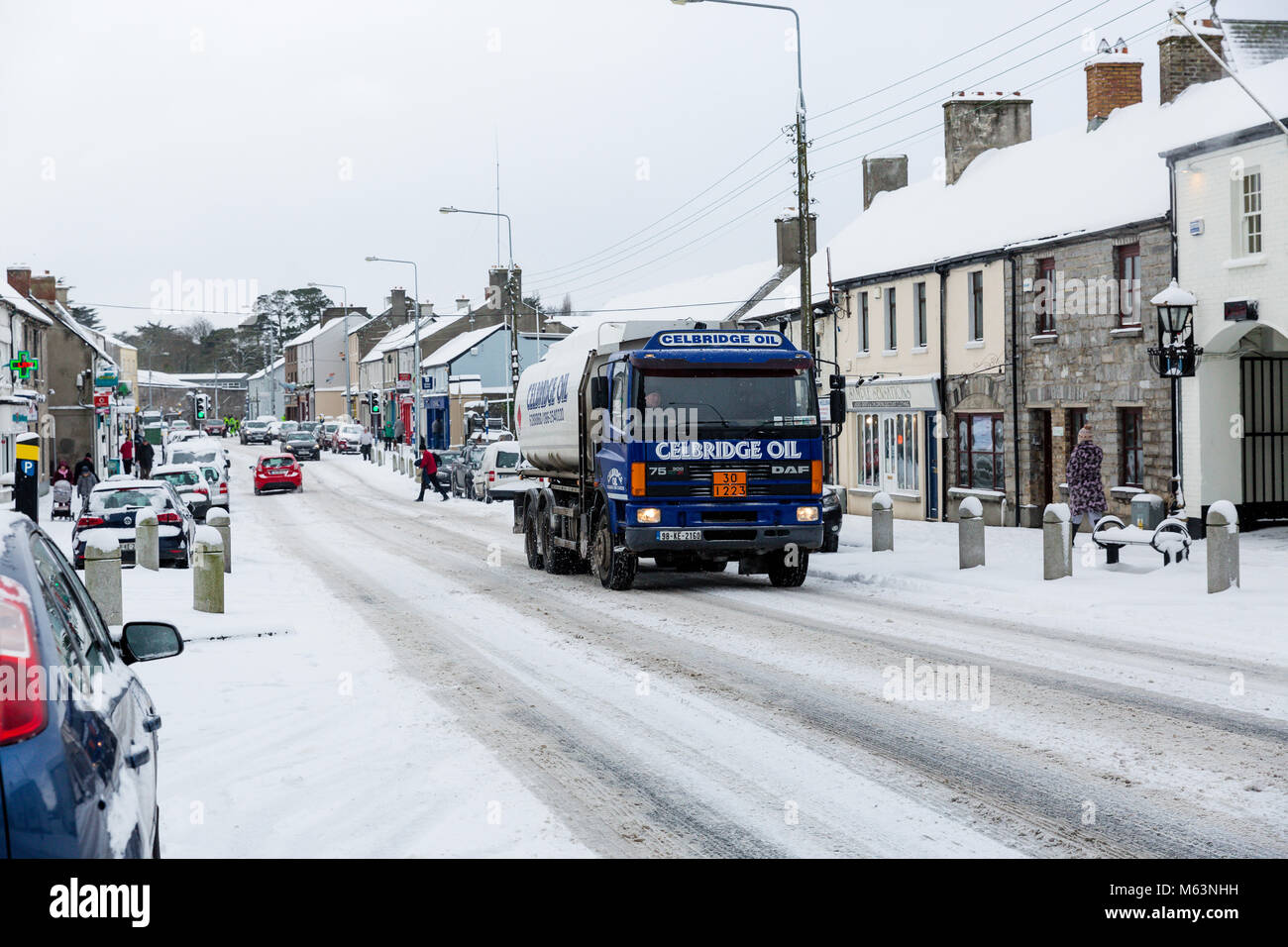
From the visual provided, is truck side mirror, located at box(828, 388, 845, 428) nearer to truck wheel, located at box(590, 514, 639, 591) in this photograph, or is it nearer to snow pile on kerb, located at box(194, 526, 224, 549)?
truck wheel, located at box(590, 514, 639, 591)

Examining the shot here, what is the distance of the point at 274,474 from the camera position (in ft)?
170

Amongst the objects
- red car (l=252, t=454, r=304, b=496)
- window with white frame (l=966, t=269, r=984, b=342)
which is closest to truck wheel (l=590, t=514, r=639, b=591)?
window with white frame (l=966, t=269, r=984, b=342)

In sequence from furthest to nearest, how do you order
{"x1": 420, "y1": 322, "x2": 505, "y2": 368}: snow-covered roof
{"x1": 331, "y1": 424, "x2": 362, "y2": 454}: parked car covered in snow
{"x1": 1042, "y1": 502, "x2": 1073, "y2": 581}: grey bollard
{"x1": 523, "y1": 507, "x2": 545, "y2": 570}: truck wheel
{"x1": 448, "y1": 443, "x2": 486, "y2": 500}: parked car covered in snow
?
1. {"x1": 331, "y1": 424, "x2": 362, "y2": 454}: parked car covered in snow
2. {"x1": 420, "y1": 322, "x2": 505, "y2": 368}: snow-covered roof
3. {"x1": 448, "y1": 443, "x2": 486, "y2": 500}: parked car covered in snow
4. {"x1": 523, "y1": 507, "x2": 545, "y2": 570}: truck wheel
5. {"x1": 1042, "y1": 502, "x2": 1073, "y2": 581}: grey bollard

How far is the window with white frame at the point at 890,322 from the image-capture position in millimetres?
34812

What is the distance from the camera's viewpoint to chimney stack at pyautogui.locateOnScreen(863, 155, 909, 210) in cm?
4434

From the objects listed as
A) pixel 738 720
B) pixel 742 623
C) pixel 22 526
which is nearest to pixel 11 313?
pixel 742 623

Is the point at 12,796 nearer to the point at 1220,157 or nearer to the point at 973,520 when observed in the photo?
the point at 973,520

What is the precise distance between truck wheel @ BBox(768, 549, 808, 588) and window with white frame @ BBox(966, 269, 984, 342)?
1361 cm

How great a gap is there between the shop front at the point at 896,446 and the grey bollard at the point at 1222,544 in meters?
15.4

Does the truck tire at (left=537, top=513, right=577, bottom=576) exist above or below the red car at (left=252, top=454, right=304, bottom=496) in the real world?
below

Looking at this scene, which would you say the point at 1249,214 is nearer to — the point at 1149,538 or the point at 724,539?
the point at 1149,538

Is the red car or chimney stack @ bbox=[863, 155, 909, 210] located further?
the red car

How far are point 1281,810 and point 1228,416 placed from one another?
17.9 m

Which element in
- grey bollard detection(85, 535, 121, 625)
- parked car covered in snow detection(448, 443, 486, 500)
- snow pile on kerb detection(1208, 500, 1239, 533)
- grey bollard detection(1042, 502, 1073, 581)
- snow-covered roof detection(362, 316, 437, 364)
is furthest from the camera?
snow-covered roof detection(362, 316, 437, 364)
